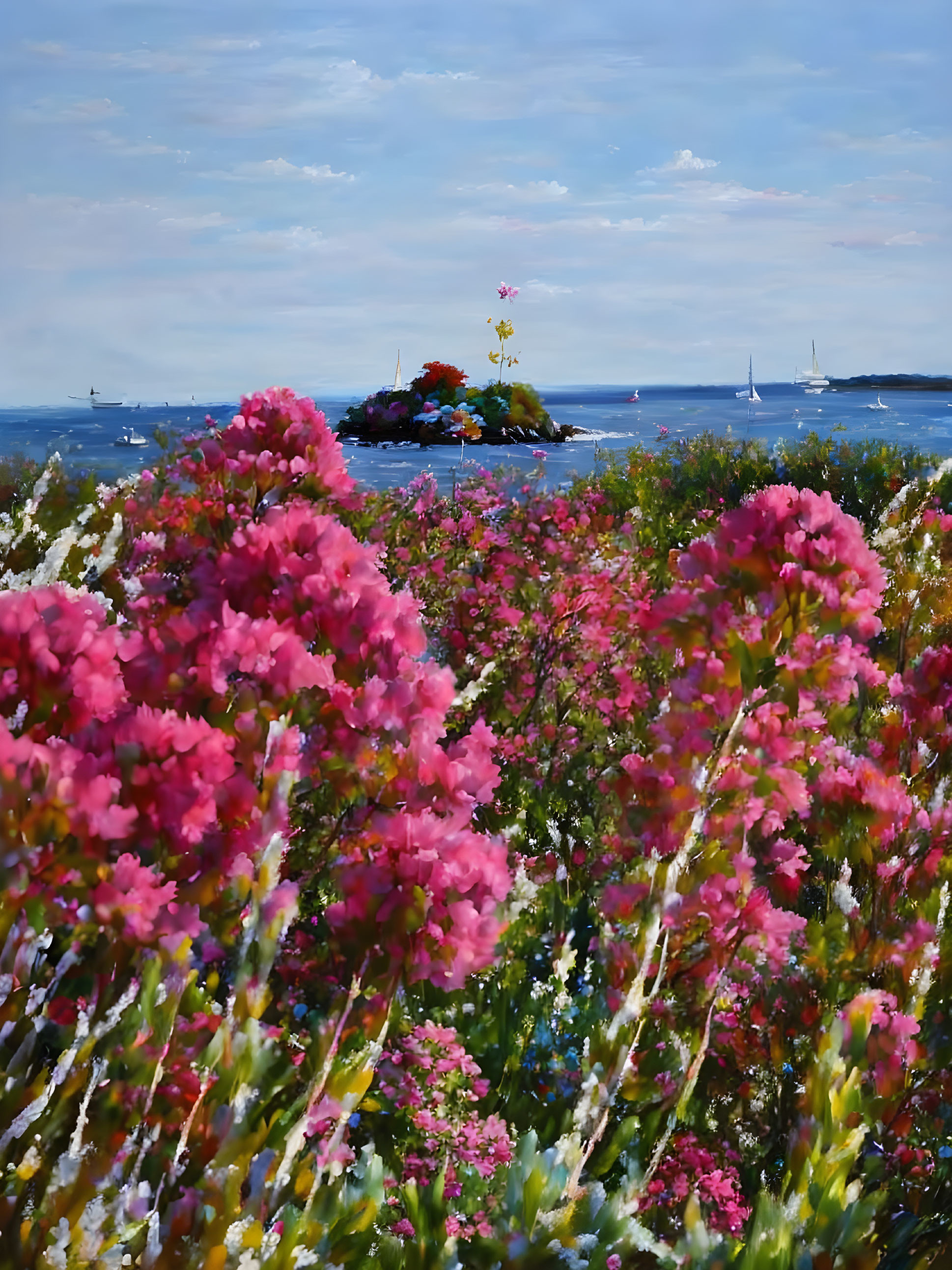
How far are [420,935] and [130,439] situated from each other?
372 inches

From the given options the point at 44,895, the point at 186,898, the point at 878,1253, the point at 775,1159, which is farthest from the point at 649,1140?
the point at 44,895

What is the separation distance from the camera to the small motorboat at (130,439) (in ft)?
27.9

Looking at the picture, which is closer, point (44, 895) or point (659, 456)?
point (44, 895)

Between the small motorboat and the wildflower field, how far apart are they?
15.8 ft

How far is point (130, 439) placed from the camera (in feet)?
33.8

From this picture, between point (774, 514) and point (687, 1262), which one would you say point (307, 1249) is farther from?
point (774, 514)

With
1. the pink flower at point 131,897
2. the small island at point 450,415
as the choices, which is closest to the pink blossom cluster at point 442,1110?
the pink flower at point 131,897

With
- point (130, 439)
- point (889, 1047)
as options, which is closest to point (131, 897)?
point (889, 1047)

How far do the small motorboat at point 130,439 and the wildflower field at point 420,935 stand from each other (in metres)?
4.82

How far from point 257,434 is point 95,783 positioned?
1.34 m

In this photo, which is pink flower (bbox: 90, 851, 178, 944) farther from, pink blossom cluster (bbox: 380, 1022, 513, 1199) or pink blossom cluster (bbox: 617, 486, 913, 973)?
pink blossom cluster (bbox: 380, 1022, 513, 1199)

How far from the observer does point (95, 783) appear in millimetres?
1605

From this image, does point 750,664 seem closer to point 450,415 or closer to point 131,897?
point 131,897

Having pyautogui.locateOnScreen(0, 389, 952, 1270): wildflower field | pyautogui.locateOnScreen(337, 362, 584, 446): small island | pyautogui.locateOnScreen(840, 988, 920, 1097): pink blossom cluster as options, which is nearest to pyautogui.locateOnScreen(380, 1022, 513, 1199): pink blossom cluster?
pyautogui.locateOnScreen(0, 389, 952, 1270): wildflower field
